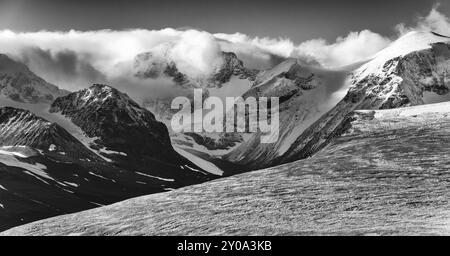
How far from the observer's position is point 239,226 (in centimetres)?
8638

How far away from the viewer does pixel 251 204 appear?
335 feet

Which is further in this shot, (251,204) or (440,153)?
(440,153)
